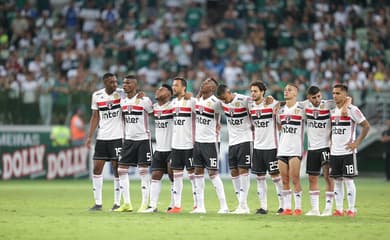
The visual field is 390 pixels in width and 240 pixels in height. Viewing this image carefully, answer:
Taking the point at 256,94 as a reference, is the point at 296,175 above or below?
below

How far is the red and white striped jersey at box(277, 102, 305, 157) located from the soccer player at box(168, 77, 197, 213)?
5.77ft

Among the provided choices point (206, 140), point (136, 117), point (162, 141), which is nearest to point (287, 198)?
point (206, 140)

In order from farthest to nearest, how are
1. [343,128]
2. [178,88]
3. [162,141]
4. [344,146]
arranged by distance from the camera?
[162,141], [178,88], [343,128], [344,146]

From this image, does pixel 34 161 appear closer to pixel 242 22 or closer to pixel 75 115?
pixel 75 115

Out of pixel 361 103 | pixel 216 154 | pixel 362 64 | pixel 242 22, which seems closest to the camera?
pixel 216 154

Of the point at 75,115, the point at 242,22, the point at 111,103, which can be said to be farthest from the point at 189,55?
the point at 111,103

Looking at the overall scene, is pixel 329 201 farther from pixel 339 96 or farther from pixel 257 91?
pixel 257 91

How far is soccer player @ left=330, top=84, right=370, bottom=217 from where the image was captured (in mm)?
18266

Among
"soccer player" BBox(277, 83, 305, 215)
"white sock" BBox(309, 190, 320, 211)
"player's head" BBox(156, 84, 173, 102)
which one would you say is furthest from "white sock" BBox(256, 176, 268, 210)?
"player's head" BBox(156, 84, 173, 102)

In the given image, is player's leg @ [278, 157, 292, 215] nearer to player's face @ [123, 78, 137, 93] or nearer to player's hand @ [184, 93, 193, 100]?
player's hand @ [184, 93, 193, 100]

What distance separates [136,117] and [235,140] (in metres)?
2.06

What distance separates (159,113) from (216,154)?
143cm

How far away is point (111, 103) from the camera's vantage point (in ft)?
65.6

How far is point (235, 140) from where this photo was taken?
19.2m
